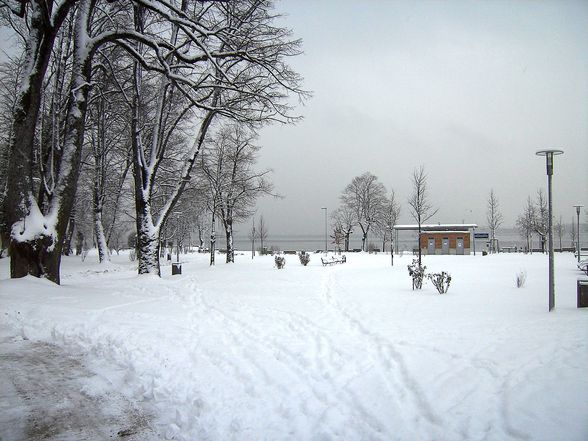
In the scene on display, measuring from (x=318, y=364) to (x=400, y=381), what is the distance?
1.17 metres

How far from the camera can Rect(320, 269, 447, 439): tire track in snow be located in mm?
3614

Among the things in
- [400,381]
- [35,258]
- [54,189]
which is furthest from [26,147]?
[400,381]

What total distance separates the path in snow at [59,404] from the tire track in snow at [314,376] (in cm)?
154

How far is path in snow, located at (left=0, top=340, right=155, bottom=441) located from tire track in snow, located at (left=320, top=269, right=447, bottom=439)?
8.12 feet

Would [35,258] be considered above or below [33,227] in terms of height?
below

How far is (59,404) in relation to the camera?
12.9 ft

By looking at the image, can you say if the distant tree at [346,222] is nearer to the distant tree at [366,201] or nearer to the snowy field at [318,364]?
the distant tree at [366,201]

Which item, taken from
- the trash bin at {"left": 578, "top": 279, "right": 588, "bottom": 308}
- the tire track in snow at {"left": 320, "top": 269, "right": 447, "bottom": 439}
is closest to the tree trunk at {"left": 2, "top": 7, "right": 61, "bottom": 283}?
the tire track in snow at {"left": 320, "top": 269, "right": 447, "bottom": 439}

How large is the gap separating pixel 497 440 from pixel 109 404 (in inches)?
146

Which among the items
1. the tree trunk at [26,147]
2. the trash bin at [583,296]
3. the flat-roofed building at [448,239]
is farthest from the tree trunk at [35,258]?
the flat-roofed building at [448,239]

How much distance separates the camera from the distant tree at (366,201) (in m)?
62.6

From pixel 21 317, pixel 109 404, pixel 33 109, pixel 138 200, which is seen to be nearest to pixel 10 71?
pixel 138 200

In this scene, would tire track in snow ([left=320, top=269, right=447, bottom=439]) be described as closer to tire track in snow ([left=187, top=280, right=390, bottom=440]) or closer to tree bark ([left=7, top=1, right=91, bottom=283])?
tire track in snow ([left=187, top=280, right=390, bottom=440])

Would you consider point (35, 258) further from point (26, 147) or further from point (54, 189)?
point (26, 147)
